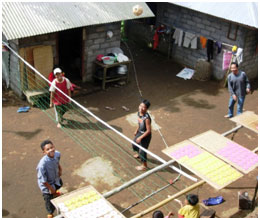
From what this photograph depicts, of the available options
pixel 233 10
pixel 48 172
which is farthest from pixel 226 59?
pixel 48 172

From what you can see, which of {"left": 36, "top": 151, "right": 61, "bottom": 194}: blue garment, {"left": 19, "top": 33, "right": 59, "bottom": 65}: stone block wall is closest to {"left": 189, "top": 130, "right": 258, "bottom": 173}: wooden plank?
{"left": 36, "top": 151, "right": 61, "bottom": 194}: blue garment

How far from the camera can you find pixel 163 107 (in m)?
11.9

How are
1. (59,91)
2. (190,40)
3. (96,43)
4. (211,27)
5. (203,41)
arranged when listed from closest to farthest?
(59,91)
(96,43)
(211,27)
(203,41)
(190,40)

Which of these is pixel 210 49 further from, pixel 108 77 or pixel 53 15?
pixel 53 15

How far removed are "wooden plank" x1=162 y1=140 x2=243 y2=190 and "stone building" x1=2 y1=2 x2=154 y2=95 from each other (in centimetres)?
613

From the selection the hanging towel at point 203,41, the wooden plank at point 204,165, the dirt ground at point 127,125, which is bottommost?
the dirt ground at point 127,125

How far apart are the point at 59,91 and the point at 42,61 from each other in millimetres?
2550

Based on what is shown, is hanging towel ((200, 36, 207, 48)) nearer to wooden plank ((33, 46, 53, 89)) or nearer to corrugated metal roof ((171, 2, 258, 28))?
corrugated metal roof ((171, 2, 258, 28))

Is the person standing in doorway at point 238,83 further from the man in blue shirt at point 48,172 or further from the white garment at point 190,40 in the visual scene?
the man in blue shirt at point 48,172

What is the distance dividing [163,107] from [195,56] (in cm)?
408

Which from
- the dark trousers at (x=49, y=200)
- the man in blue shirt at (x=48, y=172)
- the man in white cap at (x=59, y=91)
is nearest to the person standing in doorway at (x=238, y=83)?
the man in white cap at (x=59, y=91)

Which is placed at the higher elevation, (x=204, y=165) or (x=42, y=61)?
(x=204, y=165)

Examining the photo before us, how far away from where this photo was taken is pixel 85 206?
5125mm

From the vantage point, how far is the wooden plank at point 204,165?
5.72 m
